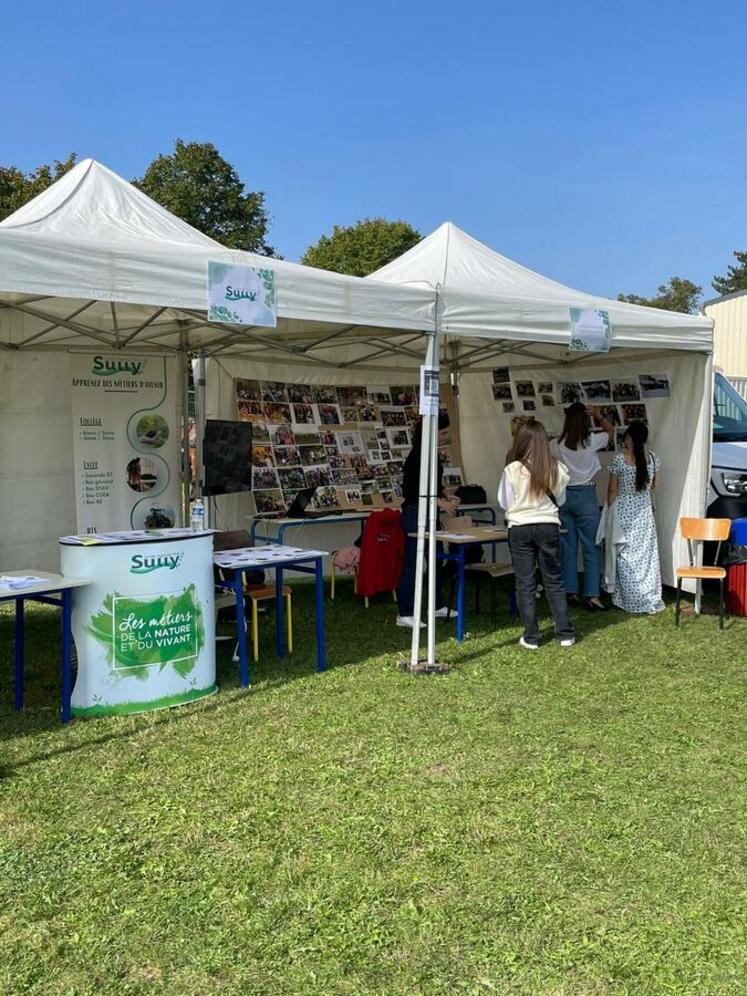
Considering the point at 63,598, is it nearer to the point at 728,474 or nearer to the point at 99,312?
the point at 99,312

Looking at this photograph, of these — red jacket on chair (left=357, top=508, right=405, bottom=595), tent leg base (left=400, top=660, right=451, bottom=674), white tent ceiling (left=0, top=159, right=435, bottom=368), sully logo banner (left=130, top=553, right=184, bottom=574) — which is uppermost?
white tent ceiling (left=0, top=159, right=435, bottom=368)

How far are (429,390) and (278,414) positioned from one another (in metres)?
3.50

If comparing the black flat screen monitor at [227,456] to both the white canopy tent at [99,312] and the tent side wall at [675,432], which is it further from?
the tent side wall at [675,432]

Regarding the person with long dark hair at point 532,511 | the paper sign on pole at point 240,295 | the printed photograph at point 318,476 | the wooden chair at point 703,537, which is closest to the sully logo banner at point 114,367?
the printed photograph at point 318,476

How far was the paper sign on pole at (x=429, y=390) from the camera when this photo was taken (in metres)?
4.87

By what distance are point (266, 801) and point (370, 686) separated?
1549mm

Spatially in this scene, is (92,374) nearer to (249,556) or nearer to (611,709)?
(249,556)

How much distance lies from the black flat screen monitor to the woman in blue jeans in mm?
2591

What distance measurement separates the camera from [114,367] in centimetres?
688

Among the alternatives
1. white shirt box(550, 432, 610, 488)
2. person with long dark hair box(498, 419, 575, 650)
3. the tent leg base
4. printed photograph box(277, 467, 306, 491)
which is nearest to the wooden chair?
white shirt box(550, 432, 610, 488)

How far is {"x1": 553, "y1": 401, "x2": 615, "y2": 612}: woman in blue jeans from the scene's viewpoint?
681 cm

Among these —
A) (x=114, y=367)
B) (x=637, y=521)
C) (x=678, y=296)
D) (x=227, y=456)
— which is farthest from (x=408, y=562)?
(x=678, y=296)

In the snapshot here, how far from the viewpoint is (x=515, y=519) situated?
5.58m

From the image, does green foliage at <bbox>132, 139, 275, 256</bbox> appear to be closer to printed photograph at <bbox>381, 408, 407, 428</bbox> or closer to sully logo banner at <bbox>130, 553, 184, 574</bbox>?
printed photograph at <bbox>381, 408, 407, 428</bbox>
